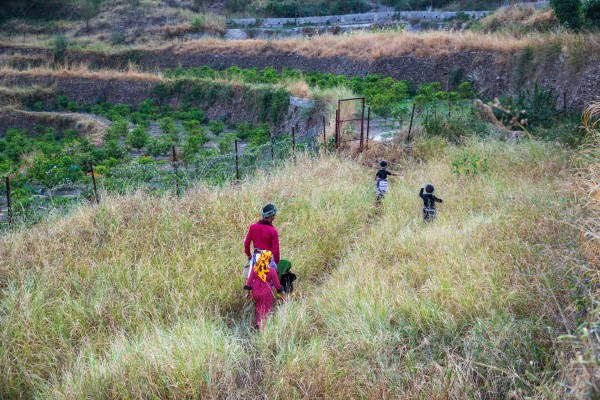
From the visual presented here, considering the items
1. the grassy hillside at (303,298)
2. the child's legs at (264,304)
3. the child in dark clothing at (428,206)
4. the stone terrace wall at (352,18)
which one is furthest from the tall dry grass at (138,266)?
the stone terrace wall at (352,18)

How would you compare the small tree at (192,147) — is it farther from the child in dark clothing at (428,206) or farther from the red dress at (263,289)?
the red dress at (263,289)

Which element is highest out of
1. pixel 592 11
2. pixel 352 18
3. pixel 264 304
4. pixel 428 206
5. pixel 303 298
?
pixel 352 18

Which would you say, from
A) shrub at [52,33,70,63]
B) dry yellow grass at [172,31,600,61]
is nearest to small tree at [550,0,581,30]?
dry yellow grass at [172,31,600,61]

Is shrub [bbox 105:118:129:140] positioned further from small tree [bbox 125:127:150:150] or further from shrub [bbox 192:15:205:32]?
shrub [bbox 192:15:205:32]

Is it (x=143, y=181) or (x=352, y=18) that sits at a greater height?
(x=352, y=18)

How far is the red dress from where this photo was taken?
5.49 meters

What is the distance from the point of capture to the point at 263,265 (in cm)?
548

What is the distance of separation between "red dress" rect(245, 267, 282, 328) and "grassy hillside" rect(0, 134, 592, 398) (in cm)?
19

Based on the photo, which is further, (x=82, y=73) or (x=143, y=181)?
(x=82, y=73)

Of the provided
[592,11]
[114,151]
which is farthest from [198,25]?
[592,11]

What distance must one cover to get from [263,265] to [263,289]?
253 millimetres

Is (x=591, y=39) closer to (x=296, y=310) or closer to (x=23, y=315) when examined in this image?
(x=296, y=310)

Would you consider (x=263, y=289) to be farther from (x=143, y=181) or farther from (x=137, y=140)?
(x=137, y=140)

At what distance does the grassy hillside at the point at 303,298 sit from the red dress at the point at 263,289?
19 cm
